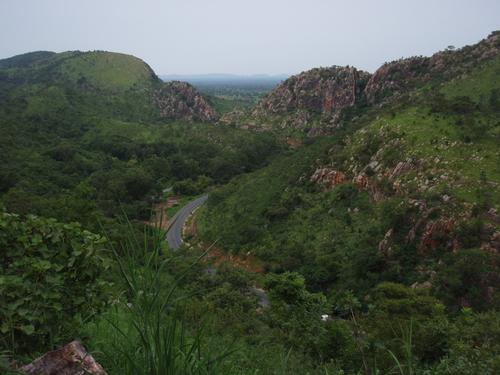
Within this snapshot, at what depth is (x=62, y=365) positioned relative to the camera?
2859 millimetres

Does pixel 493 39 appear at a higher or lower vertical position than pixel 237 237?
higher

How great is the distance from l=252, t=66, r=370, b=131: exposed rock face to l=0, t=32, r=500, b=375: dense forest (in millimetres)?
479

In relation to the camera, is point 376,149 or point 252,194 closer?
point 376,149

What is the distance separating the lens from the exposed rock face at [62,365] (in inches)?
110

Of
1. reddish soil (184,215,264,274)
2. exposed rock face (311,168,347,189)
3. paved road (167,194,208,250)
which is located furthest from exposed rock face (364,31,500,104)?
paved road (167,194,208,250)

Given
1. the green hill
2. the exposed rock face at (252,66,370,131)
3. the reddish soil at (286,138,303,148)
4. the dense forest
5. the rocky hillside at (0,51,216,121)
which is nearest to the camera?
the dense forest

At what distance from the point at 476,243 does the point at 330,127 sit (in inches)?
2220

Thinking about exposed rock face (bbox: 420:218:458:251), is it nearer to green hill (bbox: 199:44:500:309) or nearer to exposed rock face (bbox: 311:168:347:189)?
green hill (bbox: 199:44:500:309)

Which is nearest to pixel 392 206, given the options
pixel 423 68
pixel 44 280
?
pixel 44 280

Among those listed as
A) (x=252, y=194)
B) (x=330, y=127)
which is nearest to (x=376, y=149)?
(x=252, y=194)

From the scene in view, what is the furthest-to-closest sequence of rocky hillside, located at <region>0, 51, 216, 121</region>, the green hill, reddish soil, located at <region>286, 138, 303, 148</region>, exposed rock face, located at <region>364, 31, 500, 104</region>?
rocky hillside, located at <region>0, 51, 216, 121</region>, reddish soil, located at <region>286, 138, 303, 148</region>, exposed rock face, located at <region>364, 31, 500, 104</region>, the green hill

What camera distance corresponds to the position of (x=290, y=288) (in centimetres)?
1777

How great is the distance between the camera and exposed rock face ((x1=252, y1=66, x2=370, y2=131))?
82688 millimetres

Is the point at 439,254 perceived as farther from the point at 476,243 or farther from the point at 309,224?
the point at 309,224
